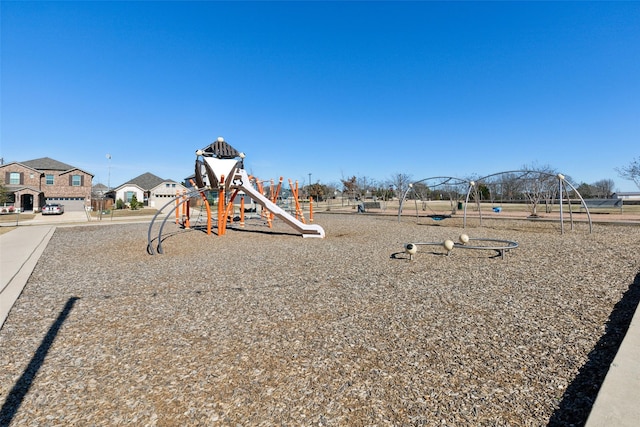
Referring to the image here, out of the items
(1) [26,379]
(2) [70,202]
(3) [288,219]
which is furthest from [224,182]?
(2) [70,202]

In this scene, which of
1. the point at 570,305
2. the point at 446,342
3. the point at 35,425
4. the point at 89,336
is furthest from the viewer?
the point at 570,305

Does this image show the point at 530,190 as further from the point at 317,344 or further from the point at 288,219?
the point at 317,344

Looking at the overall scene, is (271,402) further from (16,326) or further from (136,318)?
(16,326)

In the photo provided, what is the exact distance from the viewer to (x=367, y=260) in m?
8.69

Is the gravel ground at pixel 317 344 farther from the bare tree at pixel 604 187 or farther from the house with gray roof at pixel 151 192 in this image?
the bare tree at pixel 604 187

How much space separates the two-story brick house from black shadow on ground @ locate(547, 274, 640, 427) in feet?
152

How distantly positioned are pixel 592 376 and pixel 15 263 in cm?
1227

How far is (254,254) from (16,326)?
5814 mm

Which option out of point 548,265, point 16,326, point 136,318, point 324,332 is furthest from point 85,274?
point 548,265

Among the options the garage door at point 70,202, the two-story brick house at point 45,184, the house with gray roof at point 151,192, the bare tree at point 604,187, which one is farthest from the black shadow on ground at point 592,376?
the bare tree at point 604,187

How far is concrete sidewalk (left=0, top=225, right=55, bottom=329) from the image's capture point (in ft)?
18.7

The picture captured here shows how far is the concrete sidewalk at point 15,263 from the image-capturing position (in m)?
5.70

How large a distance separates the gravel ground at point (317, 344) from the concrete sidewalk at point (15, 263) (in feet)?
0.74

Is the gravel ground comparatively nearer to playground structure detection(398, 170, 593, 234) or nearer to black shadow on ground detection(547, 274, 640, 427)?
black shadow on ground detection(547, 274, 640, 427)
